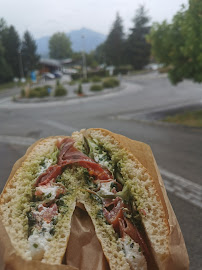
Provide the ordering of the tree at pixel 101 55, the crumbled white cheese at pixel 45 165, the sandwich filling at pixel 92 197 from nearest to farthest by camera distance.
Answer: the sandwich filling at pixel 92 197 < the crumbled white cheese at pixel 45 165 < the tree at pixel 101 55

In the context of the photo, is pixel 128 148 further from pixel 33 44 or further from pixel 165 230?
pixel 33 44

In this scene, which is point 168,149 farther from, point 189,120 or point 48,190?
point 48,190

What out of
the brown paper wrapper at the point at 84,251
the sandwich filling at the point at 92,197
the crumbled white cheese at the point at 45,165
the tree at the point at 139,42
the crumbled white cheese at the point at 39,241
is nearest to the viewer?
the brown paper wrapper at the point at 84,251

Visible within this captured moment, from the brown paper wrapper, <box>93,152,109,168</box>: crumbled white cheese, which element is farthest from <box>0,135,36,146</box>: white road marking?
the brown paper wrapper

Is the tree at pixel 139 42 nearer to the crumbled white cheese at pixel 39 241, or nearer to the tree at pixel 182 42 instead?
the tree at pixel 182 42

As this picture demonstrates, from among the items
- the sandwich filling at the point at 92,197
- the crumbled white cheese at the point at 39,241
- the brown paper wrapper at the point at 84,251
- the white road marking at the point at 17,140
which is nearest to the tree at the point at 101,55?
the white road marking at the point at 17,140

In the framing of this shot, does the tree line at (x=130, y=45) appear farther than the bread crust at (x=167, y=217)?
Yes
